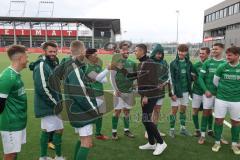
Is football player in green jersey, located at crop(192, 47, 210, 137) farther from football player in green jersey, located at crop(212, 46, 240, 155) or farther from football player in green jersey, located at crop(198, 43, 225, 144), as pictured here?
football player in green jersey, located at crop(212, 46, 240, 155)

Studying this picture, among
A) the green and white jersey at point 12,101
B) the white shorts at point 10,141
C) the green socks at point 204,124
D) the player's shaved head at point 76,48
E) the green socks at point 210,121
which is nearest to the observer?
the green and white jersey at point 12,101

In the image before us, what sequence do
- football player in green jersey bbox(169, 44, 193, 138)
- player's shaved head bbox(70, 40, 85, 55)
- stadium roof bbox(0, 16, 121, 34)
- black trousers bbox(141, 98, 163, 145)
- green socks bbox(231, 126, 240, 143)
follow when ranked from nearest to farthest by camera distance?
player's shaved head bbox(70, 40, 85, 55) < black trousers bbox(141, 98, 163, 145) < green socks bbox(231, 126, 240, 143) < football player in green jersey bbox(169, 44, 193, 138) < stadium roof bbox(0, 16, 121, 34)

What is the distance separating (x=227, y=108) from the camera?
547 cm

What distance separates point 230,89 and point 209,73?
68 cm

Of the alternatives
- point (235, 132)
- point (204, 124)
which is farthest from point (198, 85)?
point (235, 132)

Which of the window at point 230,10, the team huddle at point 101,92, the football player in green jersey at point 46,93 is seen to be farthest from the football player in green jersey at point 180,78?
the window at point 230,10

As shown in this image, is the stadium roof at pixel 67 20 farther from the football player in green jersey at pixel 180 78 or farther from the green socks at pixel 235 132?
the green socks at pixel 235 132

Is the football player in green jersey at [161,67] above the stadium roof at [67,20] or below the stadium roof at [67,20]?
below

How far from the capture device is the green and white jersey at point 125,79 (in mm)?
6199

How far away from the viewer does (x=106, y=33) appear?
72688 mm

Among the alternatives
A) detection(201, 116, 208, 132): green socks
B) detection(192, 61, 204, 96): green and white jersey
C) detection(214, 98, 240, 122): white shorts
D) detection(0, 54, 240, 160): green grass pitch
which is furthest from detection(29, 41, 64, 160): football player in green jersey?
detection(192, 61, 204, 96): green and white jersey

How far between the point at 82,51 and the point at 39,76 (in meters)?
0.89

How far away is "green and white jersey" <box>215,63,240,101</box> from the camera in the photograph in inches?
210

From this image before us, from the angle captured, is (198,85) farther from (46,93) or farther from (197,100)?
(46,93)
